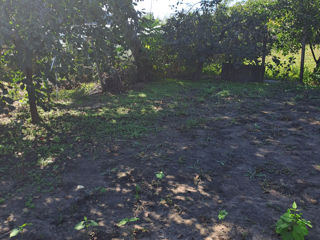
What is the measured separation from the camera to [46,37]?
5.09 meters

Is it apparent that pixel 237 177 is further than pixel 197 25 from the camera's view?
No

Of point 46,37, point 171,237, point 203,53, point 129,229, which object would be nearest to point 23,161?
point 46,37

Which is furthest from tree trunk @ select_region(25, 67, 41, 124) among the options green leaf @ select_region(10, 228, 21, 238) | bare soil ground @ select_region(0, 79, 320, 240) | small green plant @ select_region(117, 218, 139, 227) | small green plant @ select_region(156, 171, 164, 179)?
small green plant @ select_region(117, 218, 139, 227)

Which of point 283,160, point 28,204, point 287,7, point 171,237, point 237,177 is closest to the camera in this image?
point 171,237

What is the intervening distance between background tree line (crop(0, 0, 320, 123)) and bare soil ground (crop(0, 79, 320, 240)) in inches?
86.7

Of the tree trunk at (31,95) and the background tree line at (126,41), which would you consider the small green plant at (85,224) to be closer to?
the background tree line at (126,41)

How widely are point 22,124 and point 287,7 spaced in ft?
33.1

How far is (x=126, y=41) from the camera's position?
7520mm

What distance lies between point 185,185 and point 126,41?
483 centimetres

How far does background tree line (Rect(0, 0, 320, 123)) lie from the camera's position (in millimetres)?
5516

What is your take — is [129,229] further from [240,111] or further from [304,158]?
[240,111]

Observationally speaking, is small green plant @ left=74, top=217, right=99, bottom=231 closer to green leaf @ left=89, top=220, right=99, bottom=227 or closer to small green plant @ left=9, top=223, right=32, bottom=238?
green leaf @ left=89, top=220, right=99, bottom=227

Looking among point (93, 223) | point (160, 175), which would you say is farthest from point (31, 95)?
point (93, 223)

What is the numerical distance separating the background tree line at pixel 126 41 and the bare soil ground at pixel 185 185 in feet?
7.22
